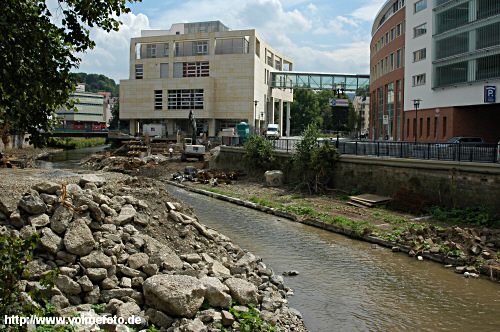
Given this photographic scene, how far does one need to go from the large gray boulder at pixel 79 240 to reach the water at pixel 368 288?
17.5 feet

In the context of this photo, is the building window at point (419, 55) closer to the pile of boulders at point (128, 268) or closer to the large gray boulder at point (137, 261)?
the pile of boulders at point (128, 268)

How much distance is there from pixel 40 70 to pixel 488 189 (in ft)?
70.1

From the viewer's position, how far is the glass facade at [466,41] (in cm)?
4194

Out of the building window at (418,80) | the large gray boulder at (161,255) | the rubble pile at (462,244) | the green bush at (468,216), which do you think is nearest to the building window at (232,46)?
the building window at (418,80)

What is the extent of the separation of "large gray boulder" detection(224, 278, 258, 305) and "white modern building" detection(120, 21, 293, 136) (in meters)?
74.1

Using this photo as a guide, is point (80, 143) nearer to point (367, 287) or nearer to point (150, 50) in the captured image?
point (150, 50)

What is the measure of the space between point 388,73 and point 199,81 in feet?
110

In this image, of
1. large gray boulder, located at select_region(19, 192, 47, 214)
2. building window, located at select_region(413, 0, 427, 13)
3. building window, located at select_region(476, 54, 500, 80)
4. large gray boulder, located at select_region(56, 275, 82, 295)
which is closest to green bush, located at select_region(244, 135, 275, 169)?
building window, located at select_region(476, 54, 500, 80)

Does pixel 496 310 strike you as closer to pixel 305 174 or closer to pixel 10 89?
pixel 10 89

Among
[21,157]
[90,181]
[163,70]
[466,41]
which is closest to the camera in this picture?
[90,181]

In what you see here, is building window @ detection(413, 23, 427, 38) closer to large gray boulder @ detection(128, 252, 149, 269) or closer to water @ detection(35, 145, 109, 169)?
water @ detection(35, 145, 109, 169)

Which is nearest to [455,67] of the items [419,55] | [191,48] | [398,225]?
[419,55]

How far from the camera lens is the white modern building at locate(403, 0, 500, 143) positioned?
42.5 m

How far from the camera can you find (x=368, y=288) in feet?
49.6
